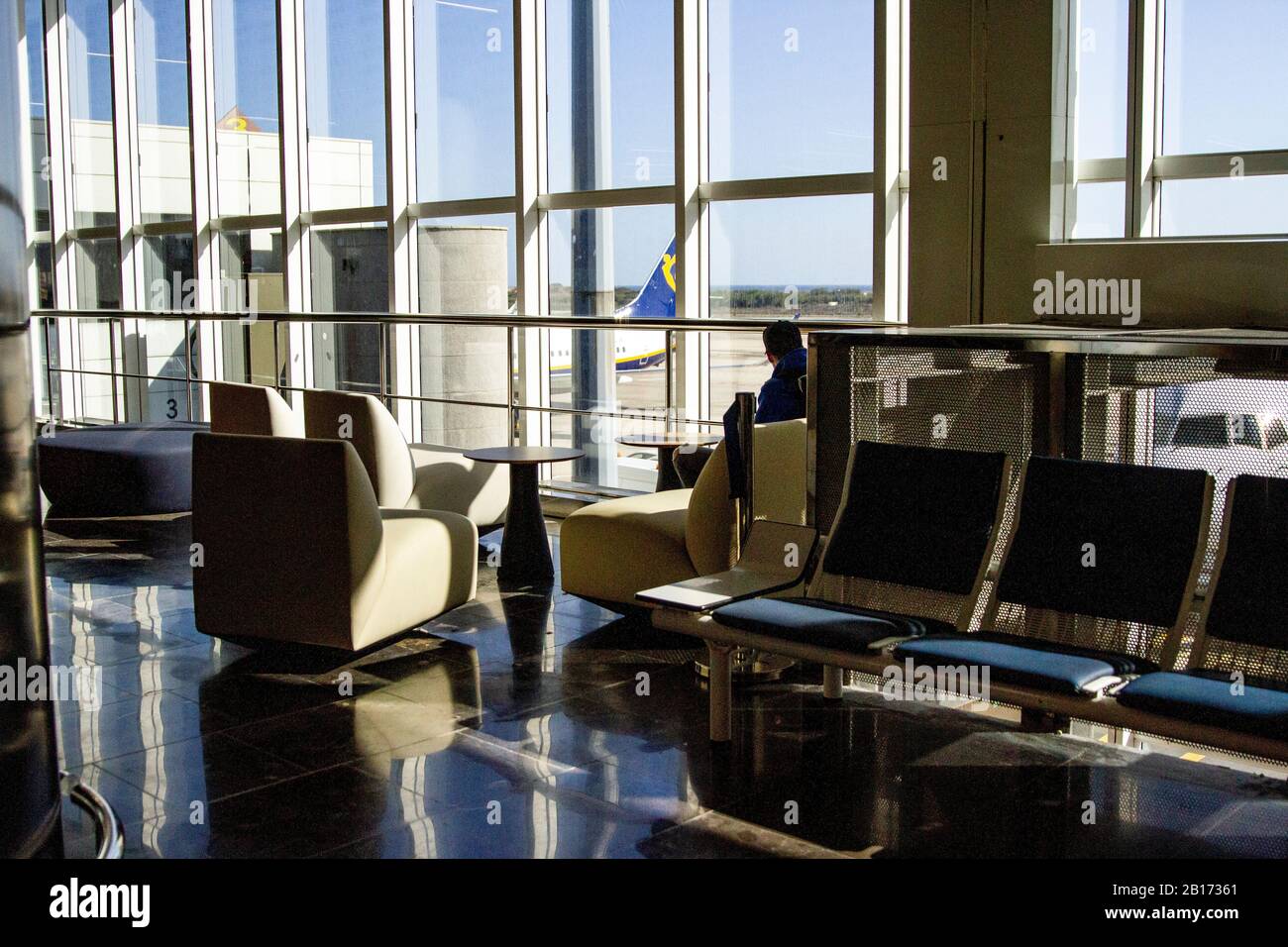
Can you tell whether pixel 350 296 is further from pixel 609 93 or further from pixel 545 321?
pixel 545 321

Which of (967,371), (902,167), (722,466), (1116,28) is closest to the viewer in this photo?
(967,371)

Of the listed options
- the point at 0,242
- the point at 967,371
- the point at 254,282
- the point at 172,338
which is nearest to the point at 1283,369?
the point at 967,371

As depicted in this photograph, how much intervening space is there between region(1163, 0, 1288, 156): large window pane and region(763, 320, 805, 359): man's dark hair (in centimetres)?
230

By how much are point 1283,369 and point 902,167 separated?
4.05m

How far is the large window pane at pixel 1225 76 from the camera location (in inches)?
237

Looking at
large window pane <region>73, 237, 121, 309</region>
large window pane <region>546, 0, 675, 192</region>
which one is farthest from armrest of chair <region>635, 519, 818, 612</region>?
large window pane <region>73, 237, 121, 309</region>

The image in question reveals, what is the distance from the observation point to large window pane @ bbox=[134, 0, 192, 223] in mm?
13297

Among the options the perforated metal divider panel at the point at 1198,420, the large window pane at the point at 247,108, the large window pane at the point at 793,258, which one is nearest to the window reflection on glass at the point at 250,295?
the large window pane at the point at 247,108

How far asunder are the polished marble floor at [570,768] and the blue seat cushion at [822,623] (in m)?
0.37

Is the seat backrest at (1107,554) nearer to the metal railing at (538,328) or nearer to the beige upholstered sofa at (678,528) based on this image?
the beige upholstered sofa at (678,528)

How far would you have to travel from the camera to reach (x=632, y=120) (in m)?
8.69

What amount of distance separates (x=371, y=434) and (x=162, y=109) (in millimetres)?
9164

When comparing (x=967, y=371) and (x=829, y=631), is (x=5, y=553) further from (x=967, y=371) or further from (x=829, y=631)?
(x=967, y=371)

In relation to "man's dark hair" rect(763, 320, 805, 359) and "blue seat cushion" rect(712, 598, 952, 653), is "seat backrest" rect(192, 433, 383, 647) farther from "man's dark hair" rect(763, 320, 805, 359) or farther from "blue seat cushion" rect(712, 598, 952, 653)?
"man's dark hair" rect(763, 320, 805, 359)
